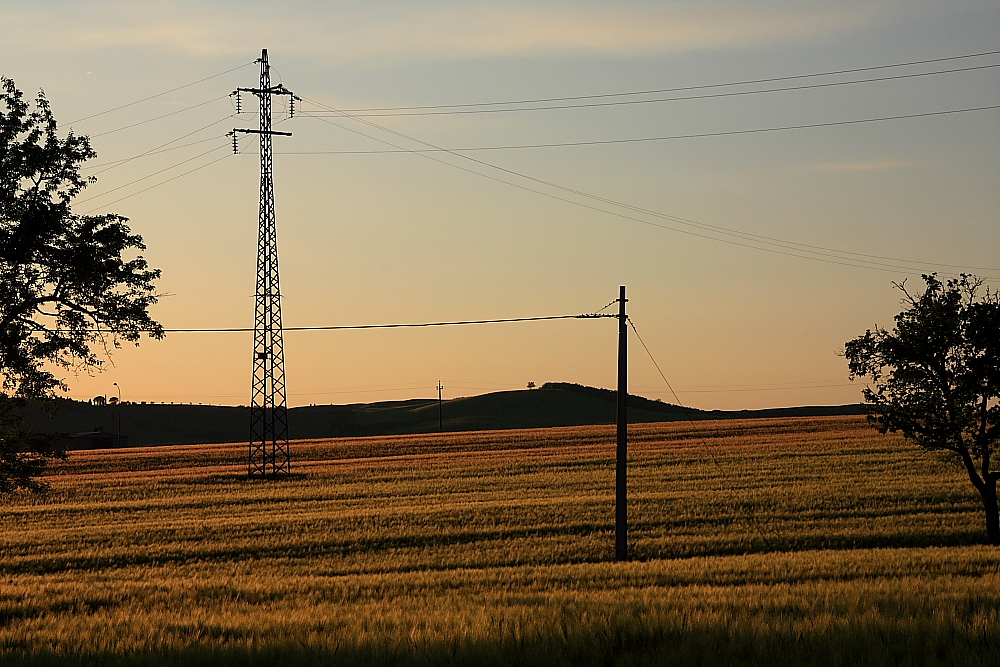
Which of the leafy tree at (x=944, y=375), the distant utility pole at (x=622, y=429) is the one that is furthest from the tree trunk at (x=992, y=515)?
Result: the distant utility pole at (x=622, y=429)

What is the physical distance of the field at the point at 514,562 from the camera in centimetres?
1342

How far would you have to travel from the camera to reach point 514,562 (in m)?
31.3

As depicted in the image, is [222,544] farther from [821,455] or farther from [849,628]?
[821,455]

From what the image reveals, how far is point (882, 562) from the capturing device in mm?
26875

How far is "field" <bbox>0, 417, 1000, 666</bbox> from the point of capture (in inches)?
528

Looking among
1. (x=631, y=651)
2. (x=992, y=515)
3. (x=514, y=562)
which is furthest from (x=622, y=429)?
(x=631, y=651)

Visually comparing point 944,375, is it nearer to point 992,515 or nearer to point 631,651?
point 992,515

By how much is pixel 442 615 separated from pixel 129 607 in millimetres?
9136

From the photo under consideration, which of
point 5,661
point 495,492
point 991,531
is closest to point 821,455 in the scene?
point 495,492

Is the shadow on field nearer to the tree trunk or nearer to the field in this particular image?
the field

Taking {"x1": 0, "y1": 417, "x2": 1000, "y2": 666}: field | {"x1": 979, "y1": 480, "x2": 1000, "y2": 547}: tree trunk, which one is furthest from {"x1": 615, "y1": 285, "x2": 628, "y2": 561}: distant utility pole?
{"x1": 979, "y1": 480, "x2": 1000, "y2": 547}: tree trunk

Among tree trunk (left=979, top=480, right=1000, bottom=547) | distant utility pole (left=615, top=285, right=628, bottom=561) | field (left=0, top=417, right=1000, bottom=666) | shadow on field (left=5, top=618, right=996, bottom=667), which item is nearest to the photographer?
shadow on field (left=5, top=618, right=996, bottom=667)

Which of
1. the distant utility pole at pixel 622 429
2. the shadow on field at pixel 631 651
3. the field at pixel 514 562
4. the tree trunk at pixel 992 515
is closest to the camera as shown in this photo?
the shadow on field at pixel 631 651

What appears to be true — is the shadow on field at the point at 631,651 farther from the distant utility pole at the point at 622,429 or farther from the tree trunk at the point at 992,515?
the tree trunk at the point at 992,515
